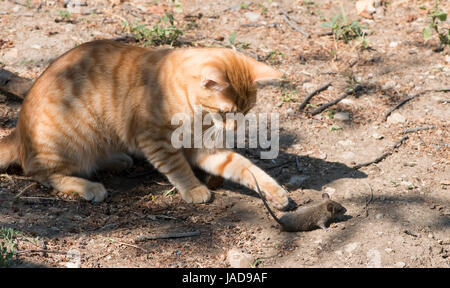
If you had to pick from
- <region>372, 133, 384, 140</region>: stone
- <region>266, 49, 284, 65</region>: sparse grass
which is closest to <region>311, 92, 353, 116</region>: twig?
<region>372, 133, 384, 140</region>: stone

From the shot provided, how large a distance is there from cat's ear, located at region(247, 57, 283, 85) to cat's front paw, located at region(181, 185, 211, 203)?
902 millimetres

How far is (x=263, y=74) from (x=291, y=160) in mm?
1035

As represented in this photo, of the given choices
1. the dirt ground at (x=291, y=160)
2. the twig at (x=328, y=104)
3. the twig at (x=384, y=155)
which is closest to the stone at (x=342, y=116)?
the dirt ground at (x=291, y=160)

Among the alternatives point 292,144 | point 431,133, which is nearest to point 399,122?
point 431,133

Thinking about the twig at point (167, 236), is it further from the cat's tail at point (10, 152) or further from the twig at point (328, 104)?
the twig at point (328, 104)

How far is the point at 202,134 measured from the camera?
412cm

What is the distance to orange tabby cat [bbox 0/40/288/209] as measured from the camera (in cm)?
392

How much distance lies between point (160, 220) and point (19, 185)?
1.13m

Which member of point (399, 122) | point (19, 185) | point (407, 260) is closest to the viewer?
point (407, 260)

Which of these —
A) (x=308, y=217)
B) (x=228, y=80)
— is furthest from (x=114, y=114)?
(x=308, y=217)

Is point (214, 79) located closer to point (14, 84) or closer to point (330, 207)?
point (330, 207)

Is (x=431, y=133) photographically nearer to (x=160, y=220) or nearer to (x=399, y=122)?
(x=399, y=122)

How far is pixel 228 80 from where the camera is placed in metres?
3.67

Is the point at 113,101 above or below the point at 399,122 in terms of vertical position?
above
